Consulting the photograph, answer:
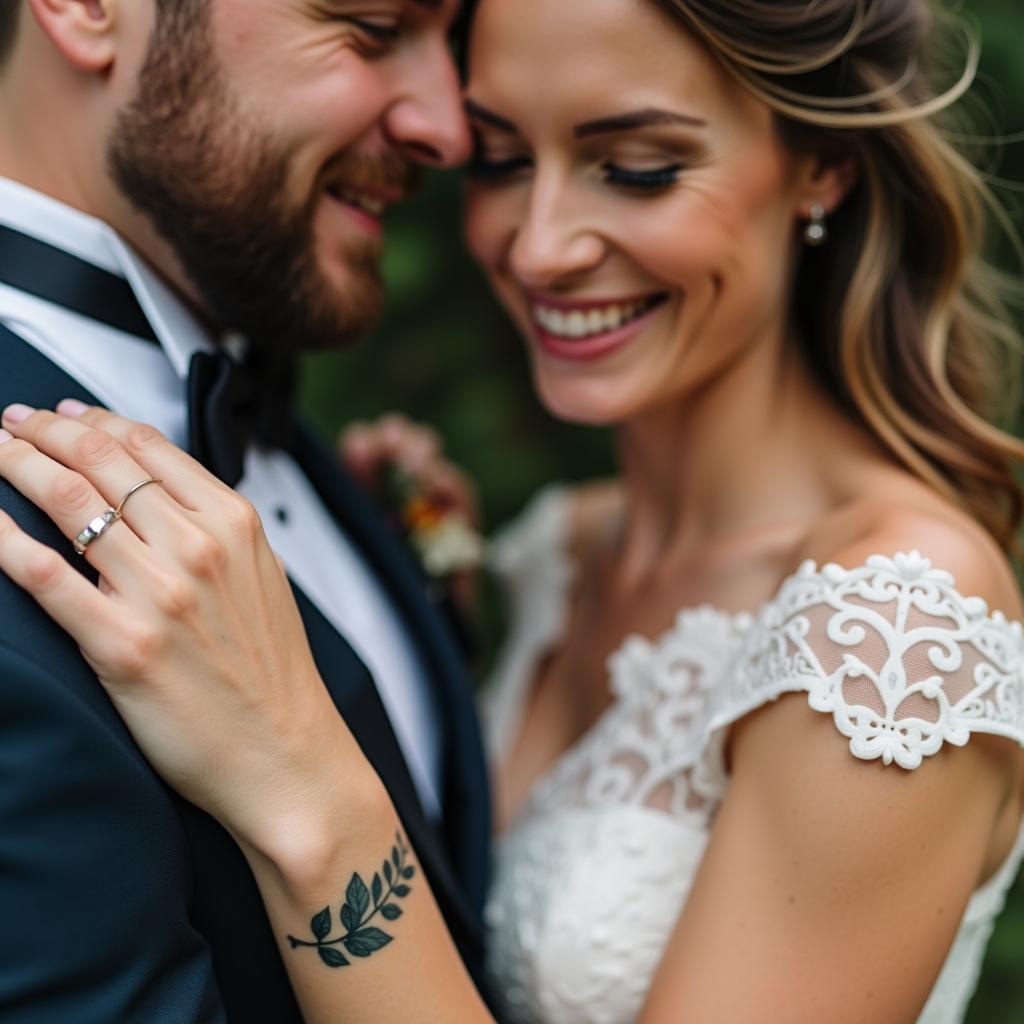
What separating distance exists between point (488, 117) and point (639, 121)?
31cm

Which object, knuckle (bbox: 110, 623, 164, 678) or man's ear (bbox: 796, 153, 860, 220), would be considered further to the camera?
man's ear (bbox: 796, 153, 860, 220)

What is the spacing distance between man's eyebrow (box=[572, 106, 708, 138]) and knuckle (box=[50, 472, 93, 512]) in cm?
106

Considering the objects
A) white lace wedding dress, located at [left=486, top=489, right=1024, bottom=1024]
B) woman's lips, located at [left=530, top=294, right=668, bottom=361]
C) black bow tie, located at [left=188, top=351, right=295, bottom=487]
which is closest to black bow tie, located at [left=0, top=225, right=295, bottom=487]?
black bow tie, located at [left=188, top=351, right=295, bottom=487]

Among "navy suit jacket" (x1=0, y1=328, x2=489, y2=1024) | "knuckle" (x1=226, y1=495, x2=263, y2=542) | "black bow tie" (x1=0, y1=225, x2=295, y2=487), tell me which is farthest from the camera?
"black bow tie" (x1=0, y1=225, x2=295, y2=487)

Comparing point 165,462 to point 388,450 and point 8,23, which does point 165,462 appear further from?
point 388,450

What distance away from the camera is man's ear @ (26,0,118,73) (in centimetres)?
194

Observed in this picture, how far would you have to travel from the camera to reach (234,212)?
2098 millimetres

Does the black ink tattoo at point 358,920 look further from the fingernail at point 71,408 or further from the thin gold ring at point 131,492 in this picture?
the fingernail at point 71,408

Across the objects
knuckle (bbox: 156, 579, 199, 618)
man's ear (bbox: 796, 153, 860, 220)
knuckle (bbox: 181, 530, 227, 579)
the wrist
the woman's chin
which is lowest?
the wrist

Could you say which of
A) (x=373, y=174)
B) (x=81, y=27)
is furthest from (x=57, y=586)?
(x=373, y=174)

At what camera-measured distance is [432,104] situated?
223cm

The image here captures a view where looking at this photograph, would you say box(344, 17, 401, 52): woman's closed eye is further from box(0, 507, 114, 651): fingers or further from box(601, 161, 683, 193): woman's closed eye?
box(0, 507, 114, 651): fingers

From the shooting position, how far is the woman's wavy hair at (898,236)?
6.72ft

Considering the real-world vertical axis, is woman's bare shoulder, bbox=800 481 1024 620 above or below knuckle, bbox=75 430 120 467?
below
